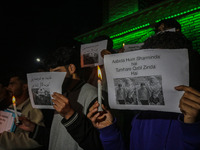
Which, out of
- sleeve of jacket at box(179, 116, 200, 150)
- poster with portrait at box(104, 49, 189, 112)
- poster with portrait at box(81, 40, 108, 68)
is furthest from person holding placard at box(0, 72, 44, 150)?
sleeve of jacket at box(179, 116, 200, 150)

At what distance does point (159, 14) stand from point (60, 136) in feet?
17.2

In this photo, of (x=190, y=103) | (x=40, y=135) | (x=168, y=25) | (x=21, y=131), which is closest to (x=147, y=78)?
(x=190, y=103)

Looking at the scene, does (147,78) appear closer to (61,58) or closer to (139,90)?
(139,90)

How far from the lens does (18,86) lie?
2.86 m

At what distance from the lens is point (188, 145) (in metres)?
0.85

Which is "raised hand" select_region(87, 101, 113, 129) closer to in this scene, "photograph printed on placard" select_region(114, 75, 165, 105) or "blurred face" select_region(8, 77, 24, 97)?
"photograph printed on placard" select_region(114, 75, 165, 105)

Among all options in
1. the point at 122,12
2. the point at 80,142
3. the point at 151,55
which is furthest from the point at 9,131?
the point at 122,12

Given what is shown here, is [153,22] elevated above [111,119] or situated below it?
above

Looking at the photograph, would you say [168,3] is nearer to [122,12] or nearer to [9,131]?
[122,12]

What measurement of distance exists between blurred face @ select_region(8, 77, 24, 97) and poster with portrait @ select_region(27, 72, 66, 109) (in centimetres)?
126

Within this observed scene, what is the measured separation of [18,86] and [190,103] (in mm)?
2902

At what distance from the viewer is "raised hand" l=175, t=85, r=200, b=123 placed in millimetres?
770

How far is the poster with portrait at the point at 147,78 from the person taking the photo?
0.85 metres

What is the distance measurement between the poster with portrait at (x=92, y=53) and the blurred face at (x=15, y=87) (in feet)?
4.19
